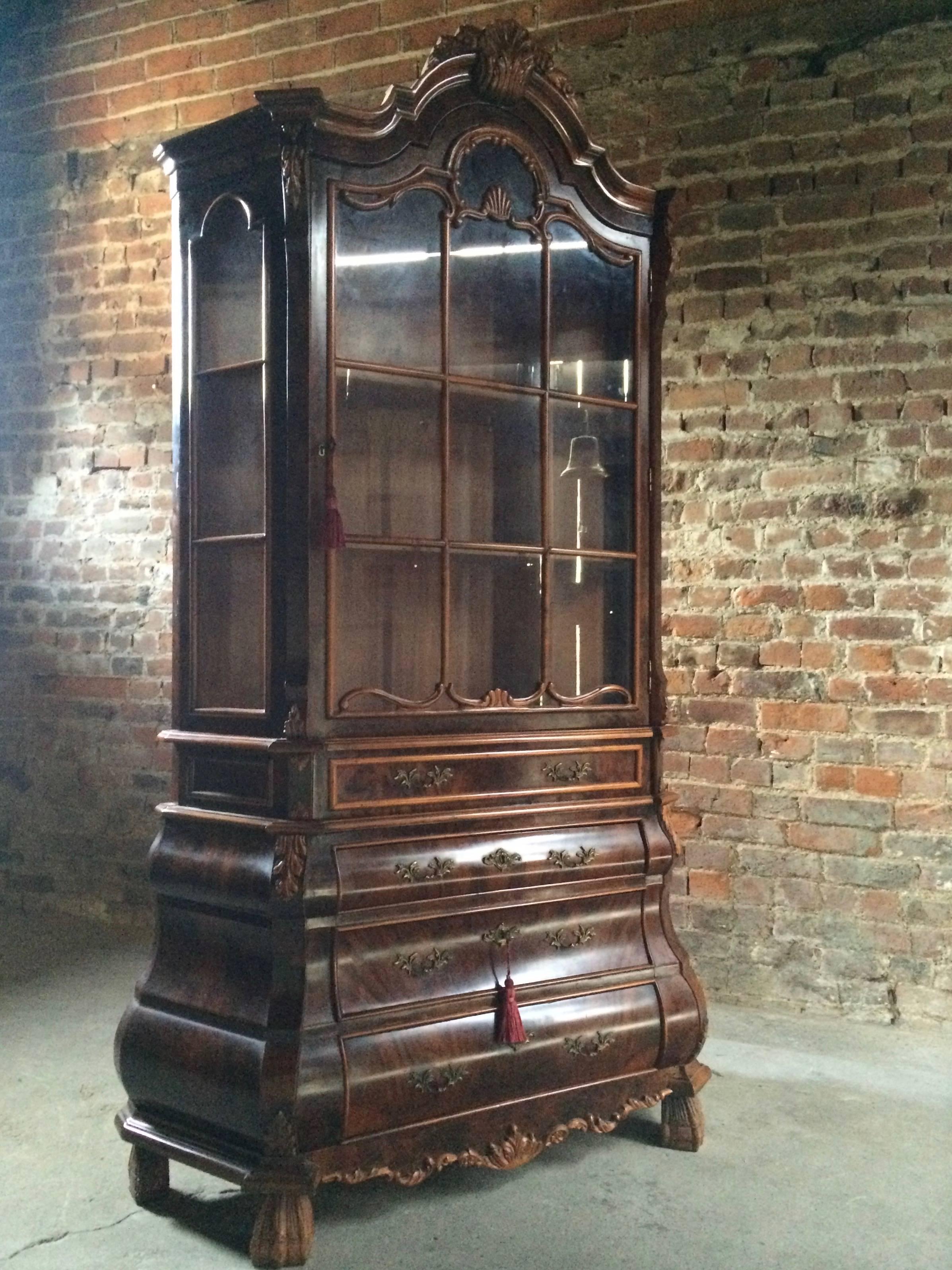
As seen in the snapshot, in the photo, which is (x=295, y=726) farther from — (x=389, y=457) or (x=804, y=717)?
(x=804, y=717)

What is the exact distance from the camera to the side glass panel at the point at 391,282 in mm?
2219

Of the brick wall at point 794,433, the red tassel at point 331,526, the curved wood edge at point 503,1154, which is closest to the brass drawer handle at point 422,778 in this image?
the red tassel at point 331,526

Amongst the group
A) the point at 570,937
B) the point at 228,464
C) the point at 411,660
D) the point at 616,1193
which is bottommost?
the point at 616,1193

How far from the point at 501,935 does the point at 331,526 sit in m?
0.85

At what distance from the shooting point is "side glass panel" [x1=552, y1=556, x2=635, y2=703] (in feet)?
8.18

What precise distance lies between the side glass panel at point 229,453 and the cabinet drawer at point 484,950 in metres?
0.79

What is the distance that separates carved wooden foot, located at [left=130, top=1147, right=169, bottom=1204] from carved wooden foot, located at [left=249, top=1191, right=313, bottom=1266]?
1.00ft

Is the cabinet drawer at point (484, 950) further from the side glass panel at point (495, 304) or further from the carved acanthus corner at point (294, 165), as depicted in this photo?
the carved acanthus corner at point (294, 165)

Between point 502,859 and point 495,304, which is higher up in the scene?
point 495,304

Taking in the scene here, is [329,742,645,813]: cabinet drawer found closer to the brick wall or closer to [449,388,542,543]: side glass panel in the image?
[449,388,542,543]: side glass panel

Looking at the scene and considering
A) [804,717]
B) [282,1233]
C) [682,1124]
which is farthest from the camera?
[804,717]

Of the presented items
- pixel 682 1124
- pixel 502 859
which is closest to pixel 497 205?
pixel 502 859

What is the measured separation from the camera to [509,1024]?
2258mm

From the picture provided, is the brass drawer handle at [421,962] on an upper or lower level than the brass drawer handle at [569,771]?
lower
